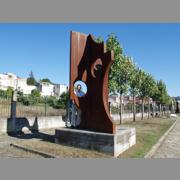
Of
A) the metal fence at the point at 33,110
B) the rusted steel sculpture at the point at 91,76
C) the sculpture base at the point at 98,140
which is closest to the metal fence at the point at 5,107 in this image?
the metal fence at the point at 33,110

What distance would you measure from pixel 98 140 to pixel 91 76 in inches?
112

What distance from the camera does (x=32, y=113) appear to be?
17.3 meters

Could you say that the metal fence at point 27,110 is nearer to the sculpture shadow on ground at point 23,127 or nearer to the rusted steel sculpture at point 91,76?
the sculpture shadow on ground at point 23,127

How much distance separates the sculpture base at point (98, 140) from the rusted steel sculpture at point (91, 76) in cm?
70

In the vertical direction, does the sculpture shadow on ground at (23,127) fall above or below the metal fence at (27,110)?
below

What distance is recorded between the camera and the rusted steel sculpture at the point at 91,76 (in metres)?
10.6

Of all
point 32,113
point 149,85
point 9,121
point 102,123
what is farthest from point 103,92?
point 149,85

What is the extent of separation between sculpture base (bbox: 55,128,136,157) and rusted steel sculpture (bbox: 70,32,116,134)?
0.70 meters

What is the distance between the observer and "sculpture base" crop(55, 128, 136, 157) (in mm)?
9273

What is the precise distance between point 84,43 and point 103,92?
8.11 feet

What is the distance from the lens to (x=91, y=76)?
11.2 m

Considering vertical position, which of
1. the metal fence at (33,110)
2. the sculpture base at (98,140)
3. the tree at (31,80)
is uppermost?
the tree at (31,80)

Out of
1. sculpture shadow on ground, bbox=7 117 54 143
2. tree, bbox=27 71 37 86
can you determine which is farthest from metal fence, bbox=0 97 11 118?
tree, bbox=27 71 37 86

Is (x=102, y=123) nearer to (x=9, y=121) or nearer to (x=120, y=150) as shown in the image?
(x=120, y=150)
